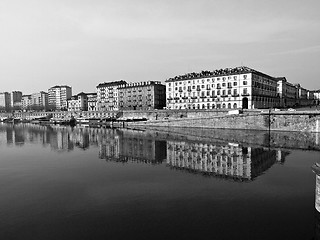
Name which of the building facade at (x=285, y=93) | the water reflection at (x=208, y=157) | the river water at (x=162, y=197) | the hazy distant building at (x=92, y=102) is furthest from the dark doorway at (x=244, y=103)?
the hazy distant building at (x=92, y=102)

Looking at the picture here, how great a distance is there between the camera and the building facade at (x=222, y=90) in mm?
98250

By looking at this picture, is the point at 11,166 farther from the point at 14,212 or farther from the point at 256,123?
the point at 256,123

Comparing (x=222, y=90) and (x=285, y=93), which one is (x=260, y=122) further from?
(x=285, y=93)

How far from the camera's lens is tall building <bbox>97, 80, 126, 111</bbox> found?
158m

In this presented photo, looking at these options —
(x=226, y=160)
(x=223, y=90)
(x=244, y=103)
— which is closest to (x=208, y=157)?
(x=226, y=160)

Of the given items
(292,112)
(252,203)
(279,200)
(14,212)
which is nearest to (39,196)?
(14,212)

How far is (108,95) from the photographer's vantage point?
532ft

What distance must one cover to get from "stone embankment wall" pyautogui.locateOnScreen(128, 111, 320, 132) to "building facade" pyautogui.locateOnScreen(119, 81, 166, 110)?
45.4 m

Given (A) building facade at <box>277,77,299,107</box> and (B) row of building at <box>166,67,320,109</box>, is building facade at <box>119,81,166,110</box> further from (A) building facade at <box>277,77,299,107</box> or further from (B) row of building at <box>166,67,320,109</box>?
(A) building facade at <box>277,77,299,107</box>

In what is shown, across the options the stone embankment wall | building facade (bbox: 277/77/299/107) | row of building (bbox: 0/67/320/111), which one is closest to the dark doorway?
row of building (bbox: 0/67/320/111)

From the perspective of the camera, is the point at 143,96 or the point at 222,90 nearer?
the point at 222,90

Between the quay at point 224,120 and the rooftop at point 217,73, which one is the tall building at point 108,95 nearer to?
the quay at point 224,120

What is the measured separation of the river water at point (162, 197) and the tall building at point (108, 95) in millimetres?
117782

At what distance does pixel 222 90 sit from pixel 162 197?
86.2 metres
